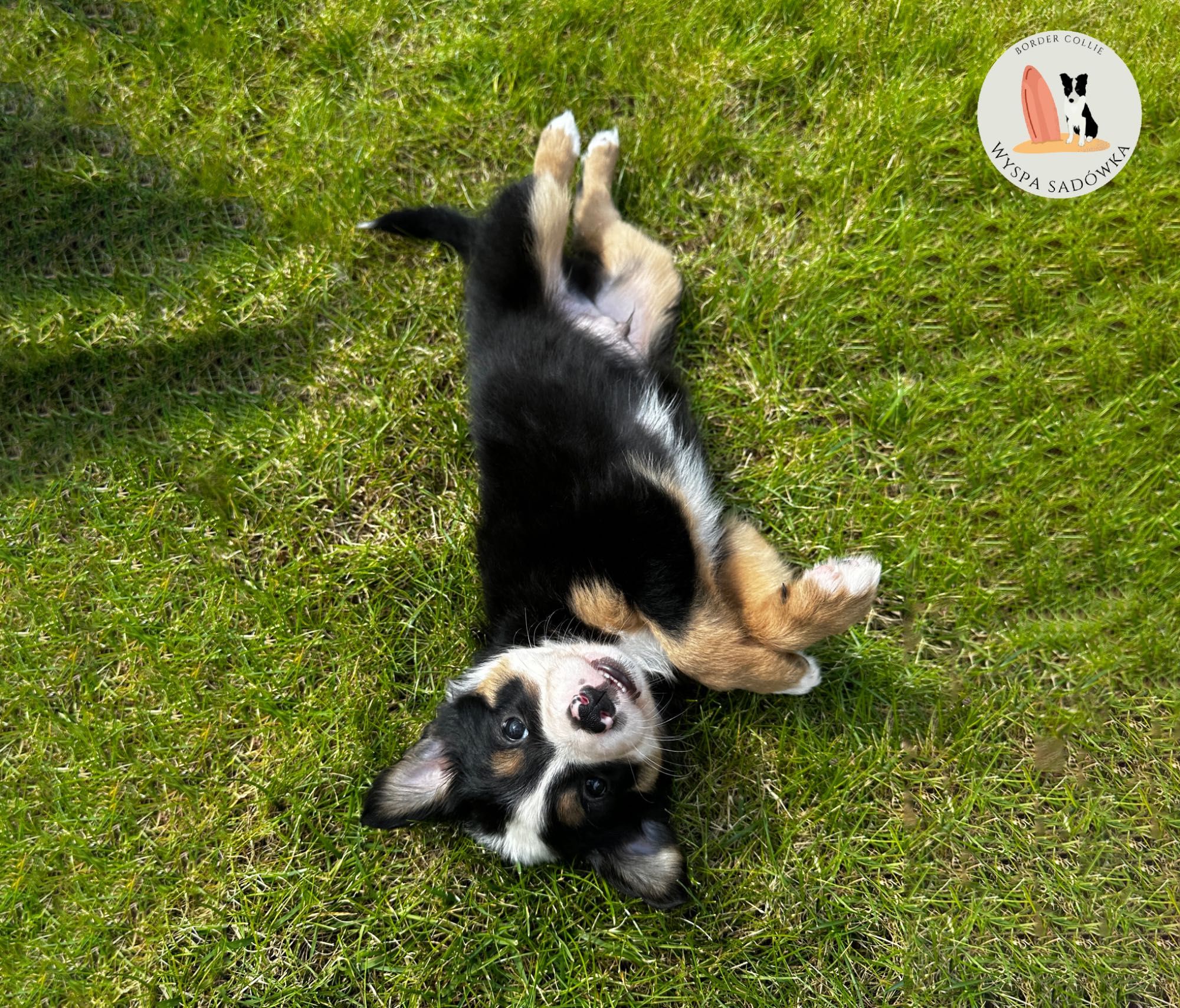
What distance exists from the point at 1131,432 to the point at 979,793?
139 centimetres

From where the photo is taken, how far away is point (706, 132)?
3.04 metres

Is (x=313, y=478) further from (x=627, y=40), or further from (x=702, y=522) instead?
(x=627, y=40)

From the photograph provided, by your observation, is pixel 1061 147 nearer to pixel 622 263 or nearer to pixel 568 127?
pixel 622 263

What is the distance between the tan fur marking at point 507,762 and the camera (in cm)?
229

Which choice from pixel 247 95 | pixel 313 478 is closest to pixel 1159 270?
pixel 313 478

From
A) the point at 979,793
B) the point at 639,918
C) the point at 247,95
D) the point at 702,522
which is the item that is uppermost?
the point at 247,95

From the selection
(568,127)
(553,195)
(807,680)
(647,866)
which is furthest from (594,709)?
(568,127)

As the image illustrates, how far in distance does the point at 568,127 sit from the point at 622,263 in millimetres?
594

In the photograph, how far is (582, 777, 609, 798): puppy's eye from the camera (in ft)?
7.57

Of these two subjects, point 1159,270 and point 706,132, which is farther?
point 706,132

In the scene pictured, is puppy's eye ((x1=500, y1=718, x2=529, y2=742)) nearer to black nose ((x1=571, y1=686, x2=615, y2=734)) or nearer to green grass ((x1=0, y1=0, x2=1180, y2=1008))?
black nose ((x1=571, y1=686, x2=615, y2=734))

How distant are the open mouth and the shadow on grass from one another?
1732 mm

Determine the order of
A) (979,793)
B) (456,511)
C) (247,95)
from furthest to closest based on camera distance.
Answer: (247,95) < (456,511) < (979,793)

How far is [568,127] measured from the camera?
9.86 feet
